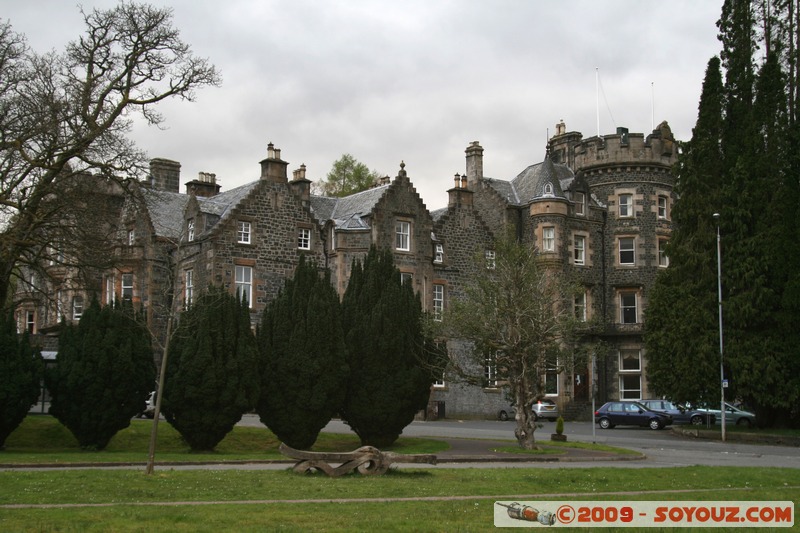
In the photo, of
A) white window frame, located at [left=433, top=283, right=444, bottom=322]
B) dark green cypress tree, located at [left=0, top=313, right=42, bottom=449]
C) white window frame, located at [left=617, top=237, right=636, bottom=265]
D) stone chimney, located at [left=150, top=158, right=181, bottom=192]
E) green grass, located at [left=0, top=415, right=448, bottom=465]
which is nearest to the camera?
green grass, located at [left=0, top=415, right=448, bottom=465]

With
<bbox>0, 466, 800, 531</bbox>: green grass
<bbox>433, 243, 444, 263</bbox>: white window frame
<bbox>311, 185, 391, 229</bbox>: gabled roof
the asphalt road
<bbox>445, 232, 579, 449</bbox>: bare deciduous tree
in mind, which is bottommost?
the asphalt road

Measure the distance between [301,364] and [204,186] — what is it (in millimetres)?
25340

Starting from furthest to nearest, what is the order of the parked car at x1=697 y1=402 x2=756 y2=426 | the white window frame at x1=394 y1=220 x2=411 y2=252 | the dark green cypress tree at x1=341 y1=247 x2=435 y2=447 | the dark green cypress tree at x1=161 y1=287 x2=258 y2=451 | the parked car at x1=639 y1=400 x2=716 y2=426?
the white window frame at x1=394 y1=220 x2=411 y2=252, the parked car at x1=639 y1=400 x2=716 y2=426, the parked car at x1=697 y1=402 x2=756 y2=426, the dark green cypress tree at x1=341 y1=247 x2=435 y2=447, the dark green cypress tree at x1=161 y1=287 x2=258 y2=451

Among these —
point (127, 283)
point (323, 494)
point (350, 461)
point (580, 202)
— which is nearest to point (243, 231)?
point (127, 283)

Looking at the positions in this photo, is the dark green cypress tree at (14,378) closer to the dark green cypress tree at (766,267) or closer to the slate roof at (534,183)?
the dark green cypress tree at (766,267)

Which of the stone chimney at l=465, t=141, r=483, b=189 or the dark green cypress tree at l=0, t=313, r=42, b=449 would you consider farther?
the stone chimney at l=465, t=141, r=483, b=189

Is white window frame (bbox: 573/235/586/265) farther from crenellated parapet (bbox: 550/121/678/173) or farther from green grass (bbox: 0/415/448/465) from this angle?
green grass (bbox: 0/415/448/465)

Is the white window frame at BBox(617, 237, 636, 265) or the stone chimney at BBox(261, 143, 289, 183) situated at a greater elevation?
the stone chimney at BBox(261, 143, 289, 183)

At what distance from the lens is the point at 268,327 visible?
100ft

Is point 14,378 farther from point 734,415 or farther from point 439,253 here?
point 734,415

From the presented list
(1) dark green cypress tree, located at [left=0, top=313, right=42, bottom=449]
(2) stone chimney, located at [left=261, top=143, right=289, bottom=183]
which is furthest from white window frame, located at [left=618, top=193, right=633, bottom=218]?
(1) dark green cypress tree, located at [left=0, top=313, right=42, bottom=449]

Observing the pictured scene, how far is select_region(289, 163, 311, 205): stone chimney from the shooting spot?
4856 centimetres

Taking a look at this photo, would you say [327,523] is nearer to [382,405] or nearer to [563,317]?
[382,405]

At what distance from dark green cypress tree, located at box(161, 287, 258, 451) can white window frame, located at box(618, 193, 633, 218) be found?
34.1 metres
